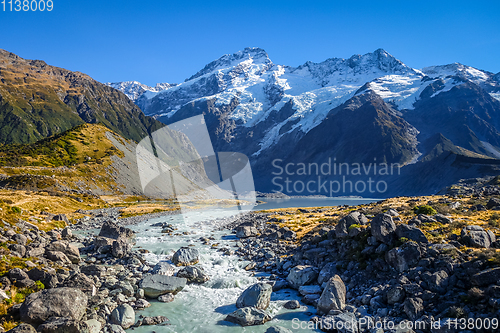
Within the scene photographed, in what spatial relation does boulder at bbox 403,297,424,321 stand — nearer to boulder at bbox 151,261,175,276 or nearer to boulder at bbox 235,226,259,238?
boulder at bbox 151,261,175,276

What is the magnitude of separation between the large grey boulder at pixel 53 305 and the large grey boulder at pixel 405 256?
21.3 m

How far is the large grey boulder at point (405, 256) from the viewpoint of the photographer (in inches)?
792

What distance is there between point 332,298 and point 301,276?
5.22 m

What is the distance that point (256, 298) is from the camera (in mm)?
19875

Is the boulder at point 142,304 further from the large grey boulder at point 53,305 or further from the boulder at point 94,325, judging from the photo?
the boulder at point 94,325

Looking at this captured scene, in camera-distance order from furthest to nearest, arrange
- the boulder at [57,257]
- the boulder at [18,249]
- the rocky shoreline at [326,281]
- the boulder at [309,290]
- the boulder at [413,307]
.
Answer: the boulder at [57,257]
the boulder at [18,249]
the boulder at [309,290]
the boulder at [413,307]
the rocky shoreline at [326,281]

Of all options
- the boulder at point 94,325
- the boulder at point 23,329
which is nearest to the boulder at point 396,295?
the boulder at point 94,325

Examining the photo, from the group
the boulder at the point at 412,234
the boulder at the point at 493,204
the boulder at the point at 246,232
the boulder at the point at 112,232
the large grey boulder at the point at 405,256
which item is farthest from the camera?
the boulder at the point at 246,232

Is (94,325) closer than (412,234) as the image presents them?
Yes

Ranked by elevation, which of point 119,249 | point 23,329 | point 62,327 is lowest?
point 119,249

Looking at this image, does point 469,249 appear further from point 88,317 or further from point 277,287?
point 88,317

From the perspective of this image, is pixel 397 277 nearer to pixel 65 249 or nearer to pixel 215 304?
pixel 215 304

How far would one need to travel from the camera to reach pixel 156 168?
181750 mm

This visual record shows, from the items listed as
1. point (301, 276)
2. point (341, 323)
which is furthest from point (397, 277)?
point (301, 276)
